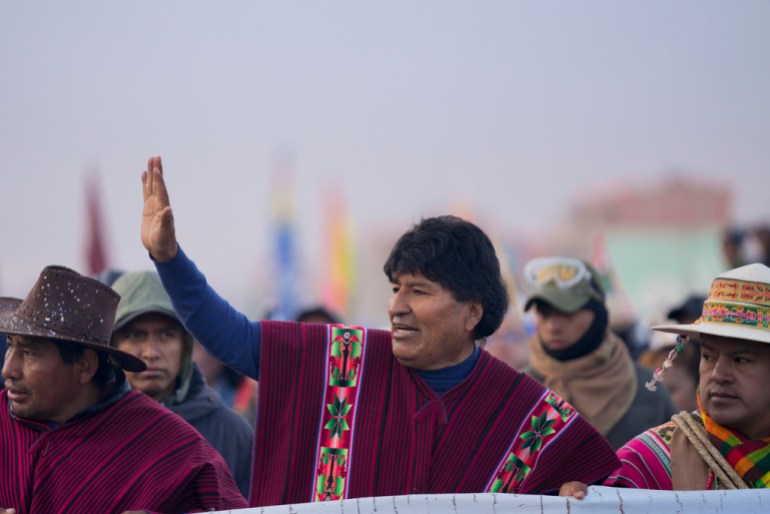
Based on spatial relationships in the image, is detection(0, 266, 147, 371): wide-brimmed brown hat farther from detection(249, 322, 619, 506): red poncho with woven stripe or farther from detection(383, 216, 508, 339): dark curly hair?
detection(383, 216, 508, 339): dark curly hair

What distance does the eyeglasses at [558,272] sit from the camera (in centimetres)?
624

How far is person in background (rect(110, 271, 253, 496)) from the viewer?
5.31m

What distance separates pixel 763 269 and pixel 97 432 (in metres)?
2.12

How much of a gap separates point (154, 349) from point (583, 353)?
6.93 ft

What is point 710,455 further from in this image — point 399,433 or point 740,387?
point 399,433

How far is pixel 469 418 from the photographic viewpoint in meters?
4.14

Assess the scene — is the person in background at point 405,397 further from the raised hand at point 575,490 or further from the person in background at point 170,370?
the person in background at point 170,370

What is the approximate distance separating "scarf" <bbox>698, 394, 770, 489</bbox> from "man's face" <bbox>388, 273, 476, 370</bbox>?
87cm

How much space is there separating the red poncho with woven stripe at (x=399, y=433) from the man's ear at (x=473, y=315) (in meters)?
0.17

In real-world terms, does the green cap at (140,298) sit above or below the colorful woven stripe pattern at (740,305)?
below

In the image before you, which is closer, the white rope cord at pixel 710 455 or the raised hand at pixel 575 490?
the raised hand at pixel 575 490

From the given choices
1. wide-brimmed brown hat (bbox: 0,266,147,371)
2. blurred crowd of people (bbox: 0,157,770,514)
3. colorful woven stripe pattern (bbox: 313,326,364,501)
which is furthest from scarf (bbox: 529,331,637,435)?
wide-brimmed brown hat (bbox: 0,266,147,371)

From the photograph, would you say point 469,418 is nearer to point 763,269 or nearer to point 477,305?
point 477,305

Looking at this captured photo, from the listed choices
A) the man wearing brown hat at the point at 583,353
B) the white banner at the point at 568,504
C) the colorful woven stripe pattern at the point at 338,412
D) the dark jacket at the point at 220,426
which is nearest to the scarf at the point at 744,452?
the white banner at the point at 568,504
